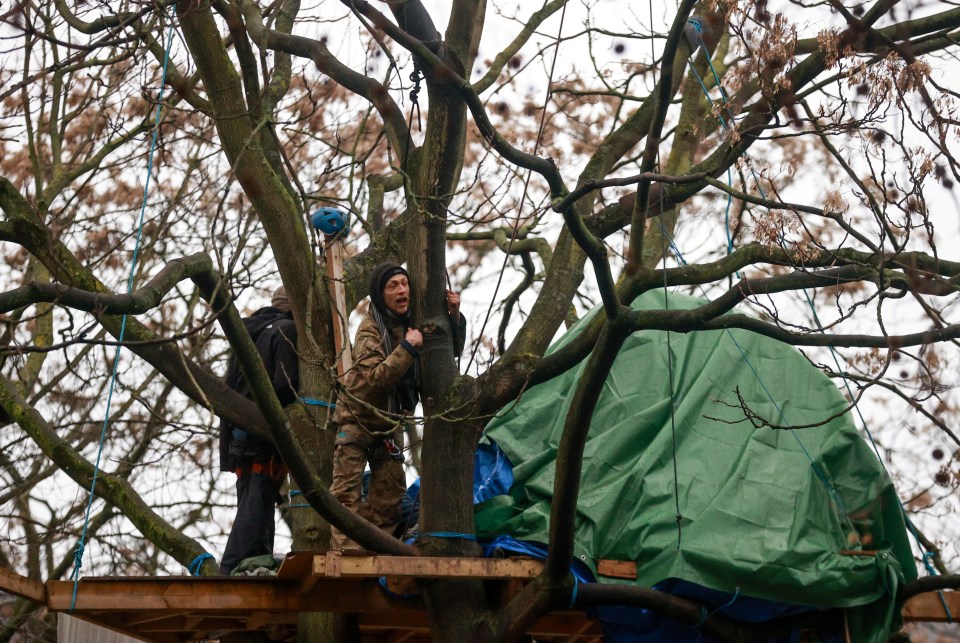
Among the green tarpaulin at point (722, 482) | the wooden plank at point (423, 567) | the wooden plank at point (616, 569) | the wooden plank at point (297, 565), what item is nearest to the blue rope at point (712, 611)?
the green tarpaulin at point (722, 482)

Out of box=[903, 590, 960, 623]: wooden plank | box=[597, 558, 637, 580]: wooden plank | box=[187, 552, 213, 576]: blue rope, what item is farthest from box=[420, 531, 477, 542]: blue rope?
box=[903, 590, 960, 623]: wooden plank

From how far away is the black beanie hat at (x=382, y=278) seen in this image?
6.34 m

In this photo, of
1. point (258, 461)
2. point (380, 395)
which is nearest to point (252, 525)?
point (258, 461)

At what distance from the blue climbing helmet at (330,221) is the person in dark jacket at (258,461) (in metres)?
0.65

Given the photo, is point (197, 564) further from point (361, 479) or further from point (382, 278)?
point (382, 278)

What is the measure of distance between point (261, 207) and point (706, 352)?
113 inches

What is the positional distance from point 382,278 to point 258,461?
1.42m

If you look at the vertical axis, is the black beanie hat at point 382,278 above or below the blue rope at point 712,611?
above

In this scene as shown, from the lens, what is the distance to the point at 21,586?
562 cm

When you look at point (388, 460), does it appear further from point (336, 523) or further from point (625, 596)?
point (625, 596)

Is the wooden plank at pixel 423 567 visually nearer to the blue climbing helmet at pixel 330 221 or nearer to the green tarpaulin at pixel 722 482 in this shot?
the green tarpaulin at pixel 722 482

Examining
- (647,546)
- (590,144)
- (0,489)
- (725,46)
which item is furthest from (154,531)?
(590,144)

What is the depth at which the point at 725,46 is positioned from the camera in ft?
35.6

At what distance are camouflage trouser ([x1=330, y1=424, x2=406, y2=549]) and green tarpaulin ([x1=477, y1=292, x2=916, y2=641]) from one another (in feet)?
1.69
